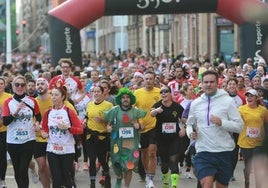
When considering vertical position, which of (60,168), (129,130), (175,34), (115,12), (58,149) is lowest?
(60,168)

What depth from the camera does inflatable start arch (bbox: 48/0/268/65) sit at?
1759 centimetres

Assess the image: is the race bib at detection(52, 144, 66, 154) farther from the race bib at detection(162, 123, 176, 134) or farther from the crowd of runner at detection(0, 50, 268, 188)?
the race bib at detection(162, 123, 176, 134)

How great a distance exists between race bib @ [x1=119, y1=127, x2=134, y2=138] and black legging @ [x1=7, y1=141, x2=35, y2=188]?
4.07 ft

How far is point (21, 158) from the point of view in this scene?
869 cm

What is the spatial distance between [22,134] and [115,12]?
31.3 ft

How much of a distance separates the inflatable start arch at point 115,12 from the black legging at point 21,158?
30.5ft

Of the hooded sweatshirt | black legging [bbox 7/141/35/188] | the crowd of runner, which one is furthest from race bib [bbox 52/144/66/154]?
the hooded sweatshirt

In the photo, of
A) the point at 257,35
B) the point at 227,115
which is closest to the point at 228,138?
the point at 227,115

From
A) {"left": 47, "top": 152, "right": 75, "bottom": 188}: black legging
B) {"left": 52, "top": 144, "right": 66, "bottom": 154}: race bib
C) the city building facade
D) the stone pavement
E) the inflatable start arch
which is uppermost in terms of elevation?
the city building facade

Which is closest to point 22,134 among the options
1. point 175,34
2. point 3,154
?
point 3,154

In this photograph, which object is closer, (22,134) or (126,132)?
(22,134)

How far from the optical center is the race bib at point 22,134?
28.6ft

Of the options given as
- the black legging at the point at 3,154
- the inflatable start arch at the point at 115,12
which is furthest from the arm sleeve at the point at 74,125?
the inflatable start arch at the point at 115,12

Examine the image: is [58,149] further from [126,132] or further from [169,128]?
[169,128]
